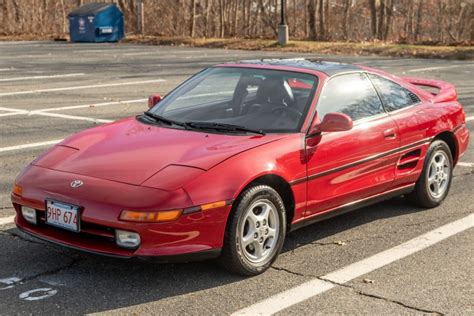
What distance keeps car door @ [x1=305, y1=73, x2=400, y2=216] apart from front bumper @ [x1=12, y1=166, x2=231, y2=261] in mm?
999

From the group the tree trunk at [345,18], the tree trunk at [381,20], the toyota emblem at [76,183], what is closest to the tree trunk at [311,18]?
the tree trunk at [345,18]

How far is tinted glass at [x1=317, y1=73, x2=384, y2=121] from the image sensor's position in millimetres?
5602

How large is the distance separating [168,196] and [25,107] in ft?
29.3

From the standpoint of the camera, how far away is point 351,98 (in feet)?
19.2

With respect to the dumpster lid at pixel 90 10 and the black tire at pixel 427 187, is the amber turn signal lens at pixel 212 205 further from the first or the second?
the dumpster lid at pixel 90 10

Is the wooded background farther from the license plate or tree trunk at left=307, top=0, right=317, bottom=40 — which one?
the license plate

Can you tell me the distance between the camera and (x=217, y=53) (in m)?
26.0

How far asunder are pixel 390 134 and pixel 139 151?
2.17 metres

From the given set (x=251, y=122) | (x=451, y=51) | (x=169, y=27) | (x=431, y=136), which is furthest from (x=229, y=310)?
(x=169, y=27)

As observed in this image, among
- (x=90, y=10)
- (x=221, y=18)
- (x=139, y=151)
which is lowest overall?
(x=139, y=151)

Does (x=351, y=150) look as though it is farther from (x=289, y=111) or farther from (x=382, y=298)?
(x=382, y=298)

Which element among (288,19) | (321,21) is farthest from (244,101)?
(288,19)

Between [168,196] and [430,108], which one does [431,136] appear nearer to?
[430,108]

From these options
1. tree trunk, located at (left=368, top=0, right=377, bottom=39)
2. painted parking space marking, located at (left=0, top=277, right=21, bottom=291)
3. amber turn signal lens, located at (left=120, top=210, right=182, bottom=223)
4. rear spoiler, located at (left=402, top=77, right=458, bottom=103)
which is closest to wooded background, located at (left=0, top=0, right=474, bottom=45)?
tree trunk, located at (left=368, top=0, right=377, bottom=39)
